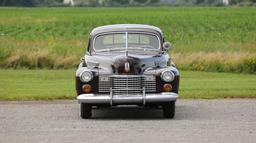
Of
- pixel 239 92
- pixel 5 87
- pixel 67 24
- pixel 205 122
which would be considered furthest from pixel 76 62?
pixel 67 24

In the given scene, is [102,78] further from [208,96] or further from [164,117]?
[208,96]

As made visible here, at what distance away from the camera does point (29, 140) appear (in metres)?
12.5

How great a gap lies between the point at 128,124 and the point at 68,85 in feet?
29.2

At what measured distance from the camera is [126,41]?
16859 mm

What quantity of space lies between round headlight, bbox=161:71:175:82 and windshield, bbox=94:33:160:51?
147cm

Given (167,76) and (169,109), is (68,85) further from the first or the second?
(167,76)

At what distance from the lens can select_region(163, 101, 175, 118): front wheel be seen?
15.5 m

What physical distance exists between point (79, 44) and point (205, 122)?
23040 millimetres

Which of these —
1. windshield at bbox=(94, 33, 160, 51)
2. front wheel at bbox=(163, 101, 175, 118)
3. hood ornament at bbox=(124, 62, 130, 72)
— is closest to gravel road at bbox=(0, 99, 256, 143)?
front wheel at bbox=(163, 101, 175, 118)

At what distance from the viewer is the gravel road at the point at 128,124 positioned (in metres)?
12.7

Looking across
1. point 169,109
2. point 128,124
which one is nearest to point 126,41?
point 169,109

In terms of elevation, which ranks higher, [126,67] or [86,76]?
[126,67]

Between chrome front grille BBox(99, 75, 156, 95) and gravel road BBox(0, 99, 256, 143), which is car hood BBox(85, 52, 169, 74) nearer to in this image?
chrome front grille BBox(99, 75, 156, 95)

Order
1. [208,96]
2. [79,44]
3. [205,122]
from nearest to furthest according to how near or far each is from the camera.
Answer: [205,122] < [208,96] < [79,44]
